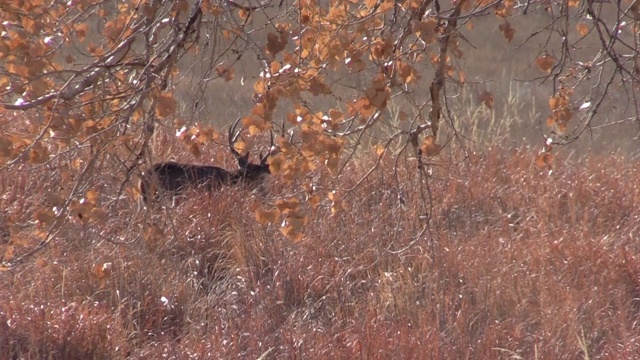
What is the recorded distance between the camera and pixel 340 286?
5.59 meters

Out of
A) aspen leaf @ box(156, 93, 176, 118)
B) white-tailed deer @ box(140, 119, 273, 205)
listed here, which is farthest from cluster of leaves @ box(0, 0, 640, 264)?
white-tailed deer @ box(140, 119, 273, 205)

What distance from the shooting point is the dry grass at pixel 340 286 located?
4824 millimetres

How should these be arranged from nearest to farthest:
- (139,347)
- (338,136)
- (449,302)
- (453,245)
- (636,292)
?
(338,136) < (139,347) < (449,302) < (636,292) < (453,245)

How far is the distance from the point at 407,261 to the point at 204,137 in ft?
8.54

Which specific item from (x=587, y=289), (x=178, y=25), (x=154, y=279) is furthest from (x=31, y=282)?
(x=587, y=289)

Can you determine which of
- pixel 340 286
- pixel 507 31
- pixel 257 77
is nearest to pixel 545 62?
pixel 507 31

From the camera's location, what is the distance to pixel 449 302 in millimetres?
5289

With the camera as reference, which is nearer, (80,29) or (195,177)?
(80,29)

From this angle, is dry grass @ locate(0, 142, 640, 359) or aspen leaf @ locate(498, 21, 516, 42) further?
dry grass @ locate(0, 142, 640, 359)

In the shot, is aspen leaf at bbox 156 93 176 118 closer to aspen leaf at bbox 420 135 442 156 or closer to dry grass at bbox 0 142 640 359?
aspen leaf at bbox 420 135 442 156

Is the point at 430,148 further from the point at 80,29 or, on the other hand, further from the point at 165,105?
the point at 80,29

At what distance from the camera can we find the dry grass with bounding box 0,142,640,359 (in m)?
4.82

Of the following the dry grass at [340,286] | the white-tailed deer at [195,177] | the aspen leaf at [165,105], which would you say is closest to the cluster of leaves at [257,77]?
the aspen leaf at [165,105]

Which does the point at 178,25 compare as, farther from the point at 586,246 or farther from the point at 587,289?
the point at 586,246
